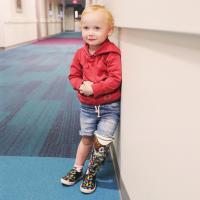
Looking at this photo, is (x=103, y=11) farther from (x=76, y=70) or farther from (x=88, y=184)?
(x=88, y=184)

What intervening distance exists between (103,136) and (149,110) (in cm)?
49

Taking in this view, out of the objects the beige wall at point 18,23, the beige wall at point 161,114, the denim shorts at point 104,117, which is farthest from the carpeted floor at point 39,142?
the beige wall at point 18,23

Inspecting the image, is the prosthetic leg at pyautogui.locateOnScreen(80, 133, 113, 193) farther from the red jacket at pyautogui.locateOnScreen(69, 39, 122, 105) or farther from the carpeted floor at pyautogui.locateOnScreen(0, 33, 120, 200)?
the red jacket at pyautogui.locateOnScreen(69, 39, 122, 105)

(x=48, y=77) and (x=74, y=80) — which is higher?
(x=74, y=80)

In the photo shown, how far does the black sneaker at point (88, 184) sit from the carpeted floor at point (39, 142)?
2 cm

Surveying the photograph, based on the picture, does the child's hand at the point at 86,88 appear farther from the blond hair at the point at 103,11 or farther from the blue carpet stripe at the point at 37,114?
the blue carpet stripe at the point at 37,114

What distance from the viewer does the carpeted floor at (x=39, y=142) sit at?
1307mm

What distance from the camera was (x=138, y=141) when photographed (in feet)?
3.08

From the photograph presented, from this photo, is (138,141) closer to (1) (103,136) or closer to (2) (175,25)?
(1) (103,136)

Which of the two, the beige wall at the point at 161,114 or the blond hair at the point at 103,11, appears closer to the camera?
the beige wall at the point at 161,114

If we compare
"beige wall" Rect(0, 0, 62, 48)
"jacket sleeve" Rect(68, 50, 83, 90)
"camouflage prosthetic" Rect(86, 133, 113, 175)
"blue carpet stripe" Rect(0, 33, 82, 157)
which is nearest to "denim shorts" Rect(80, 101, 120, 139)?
"camouflage prosthetic" Rect(86, 133, 113, 175)

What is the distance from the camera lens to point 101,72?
121 cm

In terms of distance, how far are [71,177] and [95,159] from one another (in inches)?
6.4

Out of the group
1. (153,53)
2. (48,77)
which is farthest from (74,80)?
(48,77)
